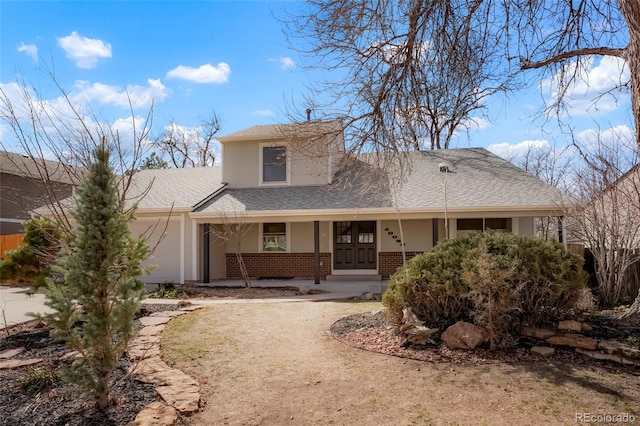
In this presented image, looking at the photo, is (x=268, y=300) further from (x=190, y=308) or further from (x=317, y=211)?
(x=317, y=211)

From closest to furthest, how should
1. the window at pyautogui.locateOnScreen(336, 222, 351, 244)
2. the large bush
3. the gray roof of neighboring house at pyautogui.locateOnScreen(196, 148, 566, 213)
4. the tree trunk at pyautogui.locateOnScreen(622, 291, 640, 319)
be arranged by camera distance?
1. the large bush
2. the tree trunk at pyautogui.locateOnScreen(622, 291, 640, 319)
3. the gray roof of neighboring house at pyautogui.locateOnScreen(196, 148, 566, 213)
4. the window at pyautogui.locateOnScreen(336, 222, 351, 244)

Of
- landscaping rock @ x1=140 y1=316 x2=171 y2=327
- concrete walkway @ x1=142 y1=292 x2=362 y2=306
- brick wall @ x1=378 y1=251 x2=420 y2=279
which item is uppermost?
brick wall @ x1=378 y1=251 x2=420 y2=279

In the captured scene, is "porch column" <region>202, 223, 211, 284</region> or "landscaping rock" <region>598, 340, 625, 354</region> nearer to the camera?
"landscaping rock" <region>598, 340, 625, 354</region>

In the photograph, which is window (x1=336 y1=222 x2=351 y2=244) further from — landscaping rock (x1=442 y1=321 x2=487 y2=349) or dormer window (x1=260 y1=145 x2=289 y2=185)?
landscaping rock (x1=442 y1=321 x2=487 y2=349)

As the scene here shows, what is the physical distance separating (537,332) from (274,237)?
10.8m

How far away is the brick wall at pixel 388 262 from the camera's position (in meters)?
14.6

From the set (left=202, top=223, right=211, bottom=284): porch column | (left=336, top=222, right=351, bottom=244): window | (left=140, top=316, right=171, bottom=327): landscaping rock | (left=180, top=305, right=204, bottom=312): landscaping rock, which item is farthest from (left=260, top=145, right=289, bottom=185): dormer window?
(left=140, top=316, right=171, bottom=327): landscaping rock

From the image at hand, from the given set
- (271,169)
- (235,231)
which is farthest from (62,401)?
(271,169)

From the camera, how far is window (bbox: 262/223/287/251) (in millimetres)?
15414

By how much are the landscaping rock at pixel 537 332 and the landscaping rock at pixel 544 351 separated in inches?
9.3

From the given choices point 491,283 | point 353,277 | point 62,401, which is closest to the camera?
point 62,401

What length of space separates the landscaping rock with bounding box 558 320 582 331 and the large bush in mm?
179

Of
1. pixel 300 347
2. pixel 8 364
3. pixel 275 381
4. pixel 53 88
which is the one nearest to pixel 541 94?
pixel 300 347

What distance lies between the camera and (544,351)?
5316mm
